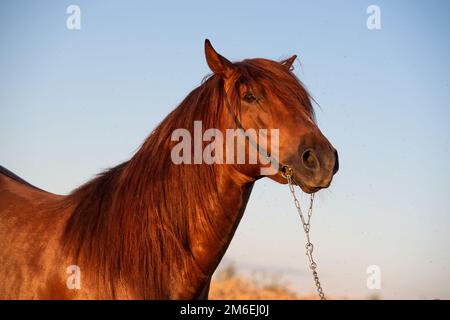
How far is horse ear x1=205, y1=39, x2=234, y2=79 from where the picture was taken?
4934 millimetres

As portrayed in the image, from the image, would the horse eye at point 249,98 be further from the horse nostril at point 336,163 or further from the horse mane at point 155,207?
the horse nostril at point 336,163

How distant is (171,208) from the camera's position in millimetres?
4699

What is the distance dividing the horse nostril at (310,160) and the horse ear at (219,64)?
1.05 metres

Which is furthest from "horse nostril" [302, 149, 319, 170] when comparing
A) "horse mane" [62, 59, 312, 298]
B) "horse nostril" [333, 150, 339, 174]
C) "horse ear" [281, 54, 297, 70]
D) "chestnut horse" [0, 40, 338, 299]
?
"horse ear" [281, 54, 297, 70]

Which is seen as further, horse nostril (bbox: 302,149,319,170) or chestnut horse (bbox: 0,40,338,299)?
chestnut horse (bbox: 0,40,338,299)

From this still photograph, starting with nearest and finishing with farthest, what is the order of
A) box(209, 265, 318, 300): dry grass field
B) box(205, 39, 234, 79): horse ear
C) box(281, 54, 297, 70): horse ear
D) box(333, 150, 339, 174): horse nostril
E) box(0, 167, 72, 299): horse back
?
1. box(333, 150, 339, 174): horse nostril
2. box(0, 167, 72, 299): horse back
3. box(205, 39, 234, 79): horse ear
4. box(281, 54, 297, 70): horse ear
5. box(209, 265, 318, 300): dry grass field

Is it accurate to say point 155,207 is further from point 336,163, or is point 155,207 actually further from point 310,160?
point 336,163

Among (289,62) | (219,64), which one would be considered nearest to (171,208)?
(219,64)

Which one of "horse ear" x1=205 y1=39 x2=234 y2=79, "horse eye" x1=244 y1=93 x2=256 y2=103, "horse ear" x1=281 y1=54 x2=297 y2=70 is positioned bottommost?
"horse eye" x1=244 y1=93 x2=256 y2=103

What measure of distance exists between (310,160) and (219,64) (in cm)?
120

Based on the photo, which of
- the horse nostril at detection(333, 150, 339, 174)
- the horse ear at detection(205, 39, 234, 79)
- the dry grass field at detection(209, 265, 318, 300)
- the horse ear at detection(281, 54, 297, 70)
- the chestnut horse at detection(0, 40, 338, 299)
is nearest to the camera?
the horse nostril at detection(333, 150, 339, 174)

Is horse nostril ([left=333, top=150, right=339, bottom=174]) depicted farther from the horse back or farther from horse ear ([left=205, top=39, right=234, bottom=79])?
the horse back

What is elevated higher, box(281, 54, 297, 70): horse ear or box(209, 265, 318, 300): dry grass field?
box(281, 54, 297, 70): horse ear
